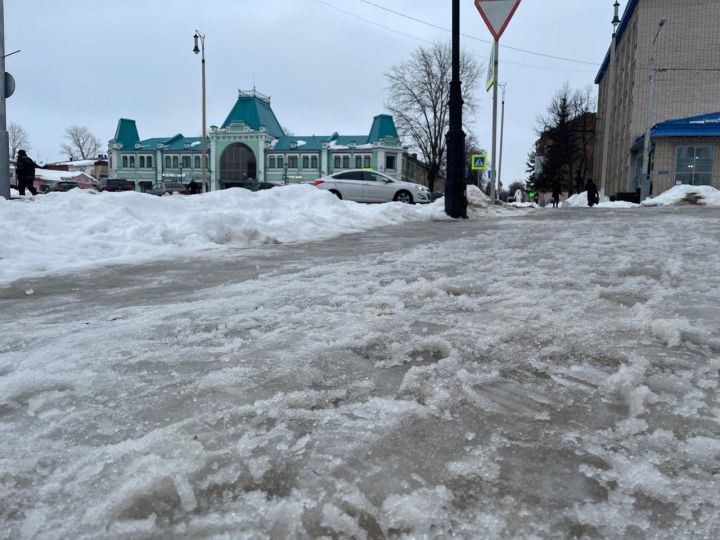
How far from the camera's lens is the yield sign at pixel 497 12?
1007 centimetres

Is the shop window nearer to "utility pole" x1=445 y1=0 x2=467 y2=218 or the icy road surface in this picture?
"utility pole" x1=445 y1=0 x2=467 y2=218

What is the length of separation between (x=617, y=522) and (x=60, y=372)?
180cm

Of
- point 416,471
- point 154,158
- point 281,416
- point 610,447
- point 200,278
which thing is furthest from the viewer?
point 154,158

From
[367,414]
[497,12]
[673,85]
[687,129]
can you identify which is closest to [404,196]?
[497,12]

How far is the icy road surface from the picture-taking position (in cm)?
114

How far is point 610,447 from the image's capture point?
1.39 m

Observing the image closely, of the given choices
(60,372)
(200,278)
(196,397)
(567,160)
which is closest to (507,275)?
(200,278)

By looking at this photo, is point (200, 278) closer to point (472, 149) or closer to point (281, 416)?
point (281, 416)

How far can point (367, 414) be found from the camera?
157 cm

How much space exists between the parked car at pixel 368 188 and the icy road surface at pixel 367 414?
54.5 feet

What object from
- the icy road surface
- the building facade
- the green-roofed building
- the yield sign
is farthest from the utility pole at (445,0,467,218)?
the green-roofed building

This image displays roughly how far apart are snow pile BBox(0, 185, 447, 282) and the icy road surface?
2.21 metres

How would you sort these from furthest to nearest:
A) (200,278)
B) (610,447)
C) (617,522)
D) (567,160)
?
(567,160) < (200,278) < (610,447) < (617,522)

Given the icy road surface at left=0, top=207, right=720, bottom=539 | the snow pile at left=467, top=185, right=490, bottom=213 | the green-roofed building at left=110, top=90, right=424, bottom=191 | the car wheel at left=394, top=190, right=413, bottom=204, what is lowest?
the icy road surface at left=0, top=207, right=720, bottom=539
